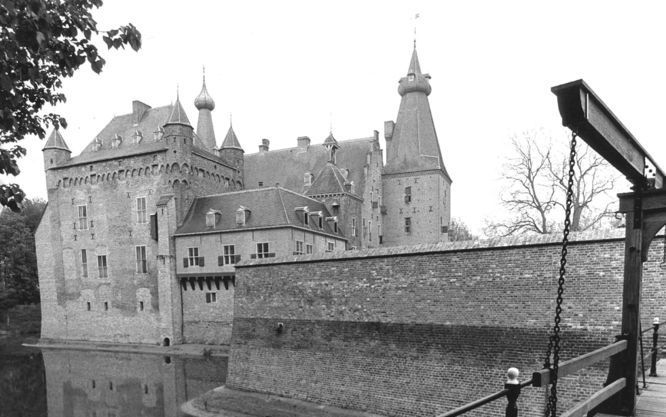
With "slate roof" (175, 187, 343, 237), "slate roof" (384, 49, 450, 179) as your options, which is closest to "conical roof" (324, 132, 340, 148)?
"slate roof" (384, 49, 450, 179)

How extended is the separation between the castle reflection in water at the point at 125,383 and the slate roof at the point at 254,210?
6.87m

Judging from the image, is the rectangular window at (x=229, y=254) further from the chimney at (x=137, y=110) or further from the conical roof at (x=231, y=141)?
the chimney at (x=137, y=110)

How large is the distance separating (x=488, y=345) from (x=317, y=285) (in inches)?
207

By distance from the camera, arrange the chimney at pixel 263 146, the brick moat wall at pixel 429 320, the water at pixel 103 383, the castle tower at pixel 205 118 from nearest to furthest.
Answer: the brick moat wall at pixel 429 320 < the water at pixel 103 383 < the chimney at pixel 263 146 < the castle tower at pixel 205 118

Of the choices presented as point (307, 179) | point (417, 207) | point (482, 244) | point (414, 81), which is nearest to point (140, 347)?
point (307, 179)

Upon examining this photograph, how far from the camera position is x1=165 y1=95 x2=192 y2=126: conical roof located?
1014 inches

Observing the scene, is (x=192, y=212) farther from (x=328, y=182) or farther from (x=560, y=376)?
(x=560, y=376)

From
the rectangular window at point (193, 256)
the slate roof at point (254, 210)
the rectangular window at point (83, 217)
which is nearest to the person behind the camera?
the slate roof at point (254, 210)

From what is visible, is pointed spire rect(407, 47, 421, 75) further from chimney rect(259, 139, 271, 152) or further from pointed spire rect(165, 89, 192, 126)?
pointed spire rect(165, 89, 192, 126)

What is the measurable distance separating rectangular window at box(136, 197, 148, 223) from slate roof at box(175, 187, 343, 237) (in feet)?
9.04

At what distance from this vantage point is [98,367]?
21.9 metres

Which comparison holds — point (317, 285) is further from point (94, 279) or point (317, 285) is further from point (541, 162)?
point (94, 279)

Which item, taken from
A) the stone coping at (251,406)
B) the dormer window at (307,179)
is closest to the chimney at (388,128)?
the dormer window at (307,179)

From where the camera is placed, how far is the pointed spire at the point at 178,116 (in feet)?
84.5
